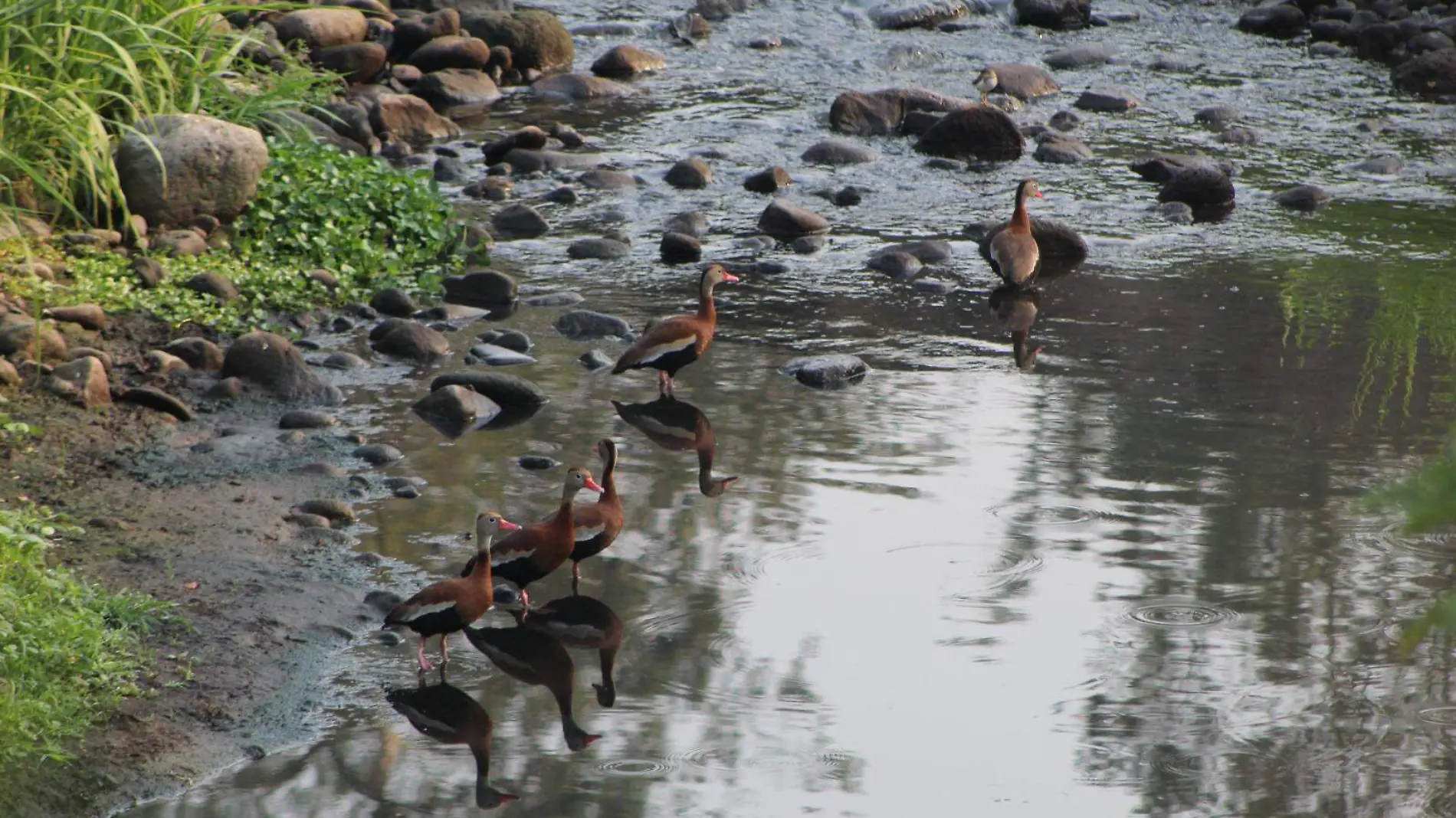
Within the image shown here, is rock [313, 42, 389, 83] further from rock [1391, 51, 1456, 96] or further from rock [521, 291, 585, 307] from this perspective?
rock [1391, 51, 1456, 96]

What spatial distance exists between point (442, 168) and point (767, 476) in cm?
641

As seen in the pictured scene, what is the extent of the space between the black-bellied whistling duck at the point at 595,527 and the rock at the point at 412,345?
2.70 meters

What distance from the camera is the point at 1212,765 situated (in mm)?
5172

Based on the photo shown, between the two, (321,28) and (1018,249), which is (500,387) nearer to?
(1018,249)

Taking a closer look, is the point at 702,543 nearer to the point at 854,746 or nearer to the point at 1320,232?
the point at 854,746

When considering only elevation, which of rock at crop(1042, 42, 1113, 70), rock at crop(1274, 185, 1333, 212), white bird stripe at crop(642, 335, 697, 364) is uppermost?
white bird stripe at crop(642, 335, 697, 364)

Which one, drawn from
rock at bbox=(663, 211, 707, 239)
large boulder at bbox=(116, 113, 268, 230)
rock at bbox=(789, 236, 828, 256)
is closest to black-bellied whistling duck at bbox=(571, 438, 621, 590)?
large boulder at bbox=(116, 113, 268, 230)

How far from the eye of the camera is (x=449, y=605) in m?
5.52

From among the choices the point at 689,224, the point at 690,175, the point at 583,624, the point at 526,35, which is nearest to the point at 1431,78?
the point at 690,175

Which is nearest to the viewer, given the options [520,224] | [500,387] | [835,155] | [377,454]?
[377,454]

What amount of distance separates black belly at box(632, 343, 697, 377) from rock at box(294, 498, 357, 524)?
226cm

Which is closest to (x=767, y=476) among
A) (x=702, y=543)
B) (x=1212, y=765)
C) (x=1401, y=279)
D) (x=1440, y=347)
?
(x=702, y=543)

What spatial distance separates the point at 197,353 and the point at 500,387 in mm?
1517

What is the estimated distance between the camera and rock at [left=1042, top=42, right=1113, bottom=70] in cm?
1816
